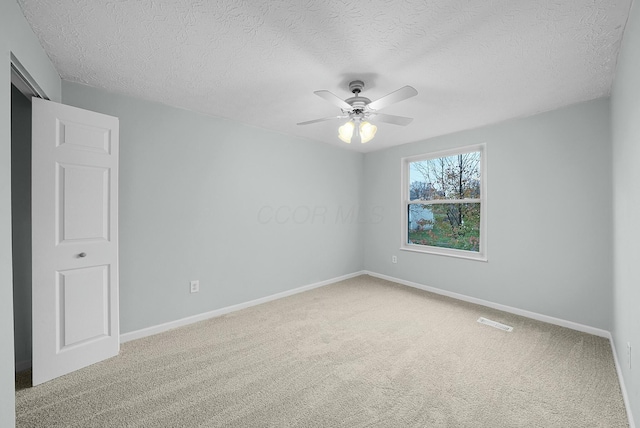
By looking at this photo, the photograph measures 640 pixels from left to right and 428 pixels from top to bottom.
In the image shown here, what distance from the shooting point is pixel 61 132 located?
197 centimetres

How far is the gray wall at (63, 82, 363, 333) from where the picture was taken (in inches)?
101

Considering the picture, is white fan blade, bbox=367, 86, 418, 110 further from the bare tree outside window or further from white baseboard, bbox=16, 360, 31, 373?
white baseboard, bbox=16, 360, 31, 373

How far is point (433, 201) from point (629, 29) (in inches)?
105

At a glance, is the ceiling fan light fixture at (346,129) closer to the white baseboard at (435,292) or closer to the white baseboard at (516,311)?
the white baseboard at (435,292)

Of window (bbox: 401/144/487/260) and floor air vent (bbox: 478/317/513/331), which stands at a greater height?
window (bbox: 401/144/487/260)

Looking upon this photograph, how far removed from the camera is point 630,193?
1584 mm

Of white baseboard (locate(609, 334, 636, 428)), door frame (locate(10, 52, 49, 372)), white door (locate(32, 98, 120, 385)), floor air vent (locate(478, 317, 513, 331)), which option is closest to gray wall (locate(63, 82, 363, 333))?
white door (locate(32, 98, 120, 385))

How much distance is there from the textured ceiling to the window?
109 centimetres

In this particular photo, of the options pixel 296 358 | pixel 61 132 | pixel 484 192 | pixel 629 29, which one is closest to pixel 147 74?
pixel 61 132

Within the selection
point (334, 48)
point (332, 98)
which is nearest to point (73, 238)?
point (332, 98)

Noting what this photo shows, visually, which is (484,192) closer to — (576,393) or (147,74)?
(576,393)

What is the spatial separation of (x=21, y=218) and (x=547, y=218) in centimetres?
479

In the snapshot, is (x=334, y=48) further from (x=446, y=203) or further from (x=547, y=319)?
(x=547, y=319)

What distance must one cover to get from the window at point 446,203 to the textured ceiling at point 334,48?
1.09m
